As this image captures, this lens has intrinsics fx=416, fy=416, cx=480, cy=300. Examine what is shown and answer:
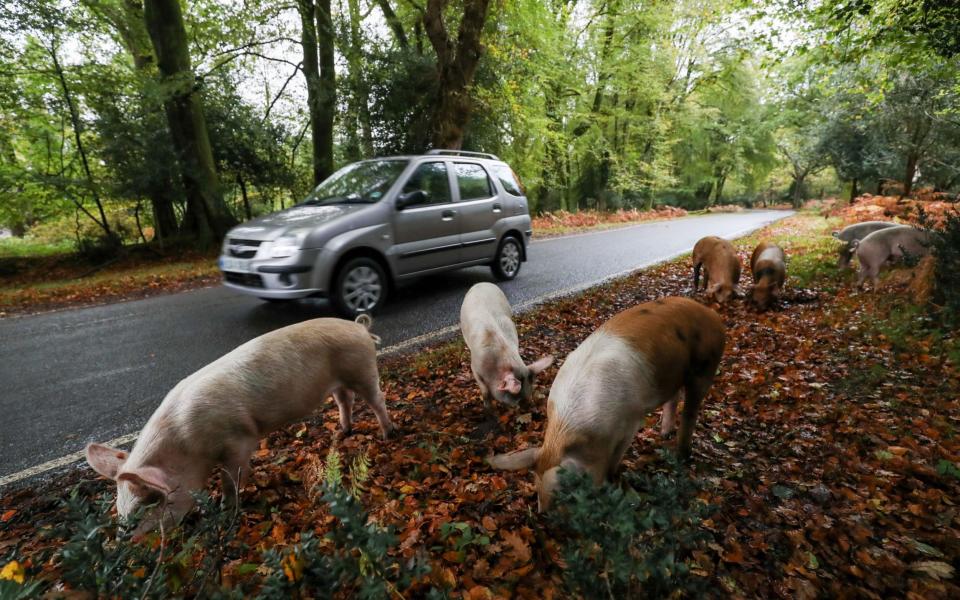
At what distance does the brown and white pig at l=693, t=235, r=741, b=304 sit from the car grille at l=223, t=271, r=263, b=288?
6.56 m

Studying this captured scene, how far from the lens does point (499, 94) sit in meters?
15.2

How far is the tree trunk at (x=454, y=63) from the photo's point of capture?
38.5ft

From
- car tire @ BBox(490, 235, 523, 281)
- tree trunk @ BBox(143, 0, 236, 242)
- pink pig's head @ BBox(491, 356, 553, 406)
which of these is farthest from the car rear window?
tree trunk @ BBox(143, 0, 236, 242)

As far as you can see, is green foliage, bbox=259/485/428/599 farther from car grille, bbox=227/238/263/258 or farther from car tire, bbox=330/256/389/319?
car grille, bbox=227/238/263/258

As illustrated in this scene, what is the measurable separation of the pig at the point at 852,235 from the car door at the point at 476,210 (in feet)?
20.9

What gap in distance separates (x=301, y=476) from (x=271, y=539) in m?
0.63

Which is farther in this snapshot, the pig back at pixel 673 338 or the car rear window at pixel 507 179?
the car rear window at pixel 507 179

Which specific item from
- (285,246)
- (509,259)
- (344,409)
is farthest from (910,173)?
(344,409)

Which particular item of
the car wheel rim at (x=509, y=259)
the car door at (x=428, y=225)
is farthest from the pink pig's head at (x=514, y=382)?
the car wheel rim at (x=509, y=259)

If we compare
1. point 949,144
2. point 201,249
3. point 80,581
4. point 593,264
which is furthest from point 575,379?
point 949,144

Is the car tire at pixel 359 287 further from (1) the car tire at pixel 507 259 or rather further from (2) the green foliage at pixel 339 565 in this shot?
(2) the green foliage at pixel 339 565

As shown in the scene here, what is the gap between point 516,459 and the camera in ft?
6.97

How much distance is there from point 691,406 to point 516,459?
1411mm

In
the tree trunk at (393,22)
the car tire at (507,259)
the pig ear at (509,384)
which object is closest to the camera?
the pig ear at (509,384)
